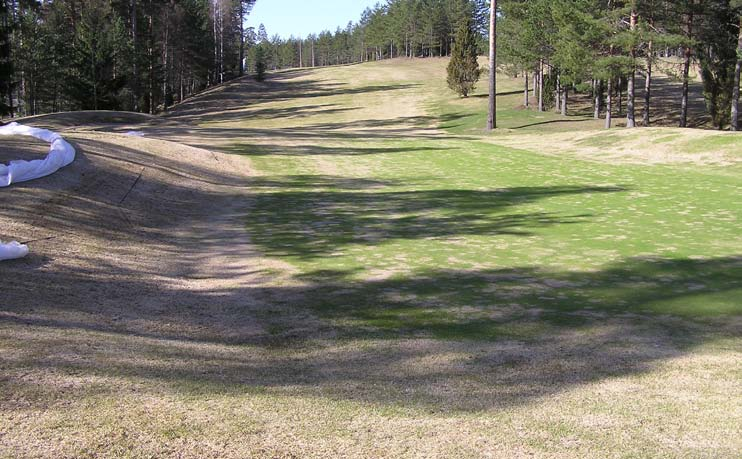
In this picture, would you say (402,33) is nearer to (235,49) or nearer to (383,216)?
(235,49)

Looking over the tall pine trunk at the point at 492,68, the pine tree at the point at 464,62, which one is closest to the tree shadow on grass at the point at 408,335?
the tall pine trunk at the point at 492,68

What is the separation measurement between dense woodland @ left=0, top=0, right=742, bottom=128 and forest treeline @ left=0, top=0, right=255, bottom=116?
11 centimetres

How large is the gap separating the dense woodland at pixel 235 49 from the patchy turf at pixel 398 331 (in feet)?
63.4

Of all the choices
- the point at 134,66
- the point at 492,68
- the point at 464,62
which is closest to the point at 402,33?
the point at 464,62

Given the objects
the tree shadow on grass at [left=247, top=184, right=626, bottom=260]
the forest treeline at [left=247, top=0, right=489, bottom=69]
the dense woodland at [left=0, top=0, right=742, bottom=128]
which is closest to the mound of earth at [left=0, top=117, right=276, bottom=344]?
the tree shadow on grass at [left=247, top=184, right=626, bottom=260]

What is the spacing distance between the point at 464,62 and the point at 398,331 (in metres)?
49.0

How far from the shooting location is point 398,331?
6.20 m

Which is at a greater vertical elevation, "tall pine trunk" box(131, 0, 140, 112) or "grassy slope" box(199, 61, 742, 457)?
"tall pine trunk" box(131, 0, 140, 112)

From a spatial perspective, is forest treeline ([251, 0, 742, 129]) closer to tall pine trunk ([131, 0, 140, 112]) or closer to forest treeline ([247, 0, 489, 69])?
tall pine trunk ([131, 0, 140, 112])

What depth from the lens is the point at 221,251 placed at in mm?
9812

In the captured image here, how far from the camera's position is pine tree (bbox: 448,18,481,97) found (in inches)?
2018

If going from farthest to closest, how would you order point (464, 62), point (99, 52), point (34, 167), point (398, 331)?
1. point (464, 62)
2. point (99, 52)
3. point (34, 167)
4. point (398, 331)

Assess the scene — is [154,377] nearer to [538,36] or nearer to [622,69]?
[622,69]

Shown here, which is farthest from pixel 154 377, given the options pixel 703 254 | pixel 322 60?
pixel 322 60
